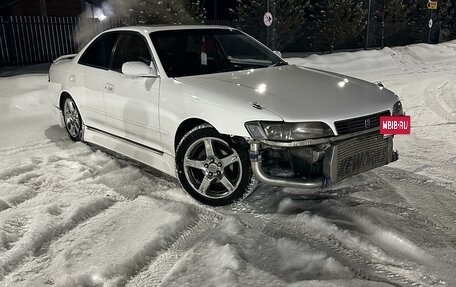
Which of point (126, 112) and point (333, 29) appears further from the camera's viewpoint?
point (333, 29)

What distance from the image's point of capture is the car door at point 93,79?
4871 mm

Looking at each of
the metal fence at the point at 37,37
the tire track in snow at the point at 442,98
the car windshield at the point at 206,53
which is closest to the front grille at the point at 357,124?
A: the car windshield at the point at 206,53

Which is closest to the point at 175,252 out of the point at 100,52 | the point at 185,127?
the point at 185,127

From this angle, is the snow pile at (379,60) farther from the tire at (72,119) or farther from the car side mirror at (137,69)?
the car side mirror at (137,69)

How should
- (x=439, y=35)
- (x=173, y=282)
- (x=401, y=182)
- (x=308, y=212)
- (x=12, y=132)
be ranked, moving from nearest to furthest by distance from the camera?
(x=173, y=282)
(x=308, y=212)
(x=401, y=182)
(x=12, y=132)
(x=439, y=35)

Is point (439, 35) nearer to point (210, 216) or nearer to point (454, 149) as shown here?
point (454, 149)

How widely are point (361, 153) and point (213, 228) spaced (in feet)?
4.38

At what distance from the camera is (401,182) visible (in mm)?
4211

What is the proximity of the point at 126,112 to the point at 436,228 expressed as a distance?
3009mm

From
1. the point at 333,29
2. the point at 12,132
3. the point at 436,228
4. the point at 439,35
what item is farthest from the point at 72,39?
the point at 439,35

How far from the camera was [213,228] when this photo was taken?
331 cm

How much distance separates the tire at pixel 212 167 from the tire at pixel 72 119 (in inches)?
87.0

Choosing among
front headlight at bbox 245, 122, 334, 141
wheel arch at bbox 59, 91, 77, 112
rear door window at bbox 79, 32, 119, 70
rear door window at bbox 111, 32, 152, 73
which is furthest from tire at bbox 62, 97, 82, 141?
front headlight at bbox 245, 122, 334, 141

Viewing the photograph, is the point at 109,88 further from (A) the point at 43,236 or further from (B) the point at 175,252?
(B) the point at 175,252
